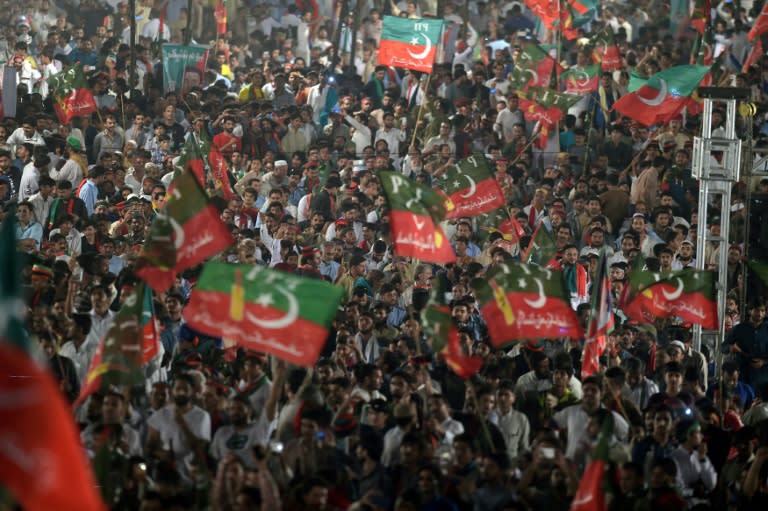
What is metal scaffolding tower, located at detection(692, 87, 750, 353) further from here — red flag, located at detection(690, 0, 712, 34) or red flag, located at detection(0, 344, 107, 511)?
red flag, located at detection(0, 344, 107, 511)

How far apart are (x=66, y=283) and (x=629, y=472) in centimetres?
622

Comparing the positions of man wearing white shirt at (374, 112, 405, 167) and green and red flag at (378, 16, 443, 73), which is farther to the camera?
man wearing white shirt at (374, 112, 405, 167)

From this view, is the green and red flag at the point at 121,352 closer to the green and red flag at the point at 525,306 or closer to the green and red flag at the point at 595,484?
the green and red flag at the point at 525,306

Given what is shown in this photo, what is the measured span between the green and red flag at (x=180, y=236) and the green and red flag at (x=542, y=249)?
A: 210 inches

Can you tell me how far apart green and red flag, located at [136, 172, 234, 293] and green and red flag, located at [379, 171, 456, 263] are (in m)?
1.95

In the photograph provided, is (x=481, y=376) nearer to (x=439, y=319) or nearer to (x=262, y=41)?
(x=439, y=319)

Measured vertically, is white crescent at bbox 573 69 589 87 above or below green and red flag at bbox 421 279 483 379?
below

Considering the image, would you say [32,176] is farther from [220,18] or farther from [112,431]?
[220,18]

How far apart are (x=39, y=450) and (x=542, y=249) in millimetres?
10594

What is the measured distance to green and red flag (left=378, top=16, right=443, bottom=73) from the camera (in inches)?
883

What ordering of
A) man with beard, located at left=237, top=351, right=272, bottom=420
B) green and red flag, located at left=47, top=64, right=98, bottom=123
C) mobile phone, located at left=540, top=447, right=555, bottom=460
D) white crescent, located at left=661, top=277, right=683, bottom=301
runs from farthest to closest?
1. green and red flag, located at left=47, top=64, right=98, bottom=123
2. white crescent, located at left=661, top=277, right=683, bottom=301
3. man with beard, located at left=237, top=351, right=272, bottom=420
4. mobile phone, located at left=540, top=447, right=555, bottom=460

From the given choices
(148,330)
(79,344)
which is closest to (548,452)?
(148,330)

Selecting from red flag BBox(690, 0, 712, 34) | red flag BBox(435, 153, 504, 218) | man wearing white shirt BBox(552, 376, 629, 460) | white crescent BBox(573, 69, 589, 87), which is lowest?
white crescent BBox(573, 69, 589, 87)

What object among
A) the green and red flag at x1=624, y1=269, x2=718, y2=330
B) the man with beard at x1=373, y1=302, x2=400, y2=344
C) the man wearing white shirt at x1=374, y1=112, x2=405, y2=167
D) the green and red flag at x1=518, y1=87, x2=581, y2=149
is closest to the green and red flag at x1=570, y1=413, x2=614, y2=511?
the green and red flag at x1=624, y1=269, x2=718, y2=330
